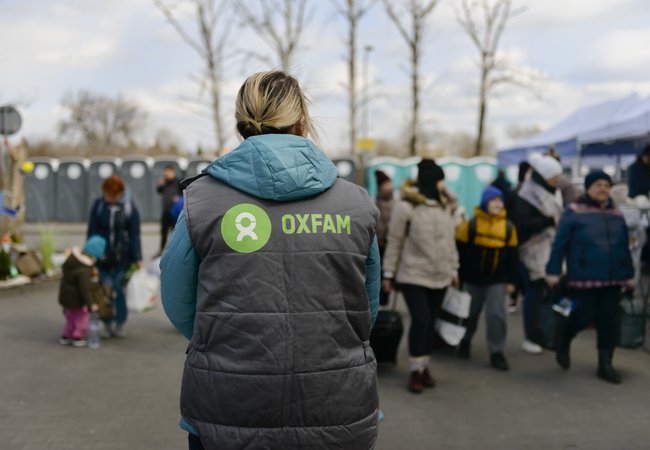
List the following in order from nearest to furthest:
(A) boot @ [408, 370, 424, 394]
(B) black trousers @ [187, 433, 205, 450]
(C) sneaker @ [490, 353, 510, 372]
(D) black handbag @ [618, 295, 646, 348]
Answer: (B) black trousers @ [187, 433, 205, 450] < (A) boot @ [408, 370, 424, 394] < (C) sneaker @ [490, 353, 510, 372] < (D) black handbag @ [618, 295, 646, 348]

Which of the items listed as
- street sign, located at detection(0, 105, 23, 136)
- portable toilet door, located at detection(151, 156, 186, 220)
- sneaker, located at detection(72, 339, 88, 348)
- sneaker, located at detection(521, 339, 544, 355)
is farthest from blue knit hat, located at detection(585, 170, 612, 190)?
portable toilet door, located at detection(151, 156, 186, 220)

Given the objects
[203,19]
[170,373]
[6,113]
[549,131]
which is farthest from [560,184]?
[203,19]

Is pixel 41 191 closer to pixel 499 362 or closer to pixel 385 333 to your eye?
pixel 385 333

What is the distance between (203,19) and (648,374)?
19.4m

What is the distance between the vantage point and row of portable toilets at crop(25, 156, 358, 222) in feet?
84.4

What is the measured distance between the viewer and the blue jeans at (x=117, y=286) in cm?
774

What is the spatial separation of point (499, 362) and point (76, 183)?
2165cm

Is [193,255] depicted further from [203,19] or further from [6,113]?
[203,19]

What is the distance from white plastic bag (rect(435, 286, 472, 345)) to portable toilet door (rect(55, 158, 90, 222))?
69.5ft

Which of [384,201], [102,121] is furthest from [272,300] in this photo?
[102,121]

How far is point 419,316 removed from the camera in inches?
232

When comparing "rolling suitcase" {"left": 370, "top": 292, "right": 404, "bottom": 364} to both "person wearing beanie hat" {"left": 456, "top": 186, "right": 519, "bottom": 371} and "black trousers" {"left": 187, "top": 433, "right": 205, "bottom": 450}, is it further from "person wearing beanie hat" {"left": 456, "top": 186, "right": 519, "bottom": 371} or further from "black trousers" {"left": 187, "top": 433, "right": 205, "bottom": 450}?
"black trousers" {"left": 187, "top": 433, "right": 205, "bottom": 450}

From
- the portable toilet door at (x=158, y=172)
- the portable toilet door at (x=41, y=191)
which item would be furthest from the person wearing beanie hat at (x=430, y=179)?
the portable toilet door at (x=41, y=191)

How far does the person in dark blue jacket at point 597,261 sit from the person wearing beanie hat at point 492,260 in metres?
0.40
